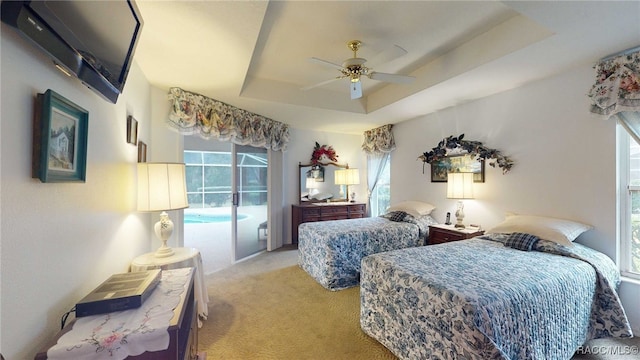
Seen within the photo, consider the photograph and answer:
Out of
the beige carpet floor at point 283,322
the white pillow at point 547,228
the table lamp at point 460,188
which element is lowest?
the beige carpet floor at point 283,322

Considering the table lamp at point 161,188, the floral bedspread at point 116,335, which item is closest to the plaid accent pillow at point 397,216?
the table lamp at point 161,188

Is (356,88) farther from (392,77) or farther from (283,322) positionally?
(283,322)

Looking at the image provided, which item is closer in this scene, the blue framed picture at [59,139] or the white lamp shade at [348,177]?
the blue framed picture at [59,139]

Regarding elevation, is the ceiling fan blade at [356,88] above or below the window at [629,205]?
above

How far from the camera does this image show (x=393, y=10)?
1982mm

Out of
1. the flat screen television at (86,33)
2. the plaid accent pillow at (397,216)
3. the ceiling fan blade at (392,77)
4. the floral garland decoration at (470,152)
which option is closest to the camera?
the flat screen television at (86,33)

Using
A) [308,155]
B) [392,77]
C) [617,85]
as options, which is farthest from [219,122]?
[617,85]

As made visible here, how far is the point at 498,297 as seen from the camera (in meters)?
1.43

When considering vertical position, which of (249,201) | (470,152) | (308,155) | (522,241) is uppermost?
(308,155)

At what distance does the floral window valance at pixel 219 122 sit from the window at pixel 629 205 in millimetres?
4095

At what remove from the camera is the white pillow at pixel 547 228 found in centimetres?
222

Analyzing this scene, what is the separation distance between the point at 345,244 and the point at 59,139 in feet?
8.63

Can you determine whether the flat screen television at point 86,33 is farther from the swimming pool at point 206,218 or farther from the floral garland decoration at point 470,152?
the swimming pool at point 206,218

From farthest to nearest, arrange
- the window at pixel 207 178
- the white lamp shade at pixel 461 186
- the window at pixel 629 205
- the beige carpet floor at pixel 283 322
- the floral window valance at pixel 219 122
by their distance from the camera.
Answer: the window at pixel 207 178 < the white lamp shade at pixel 461 186 < the floral window valance at pixel 219 122 < the window at pixel 629 205 < the beige carpet floor at pixel 283 322
